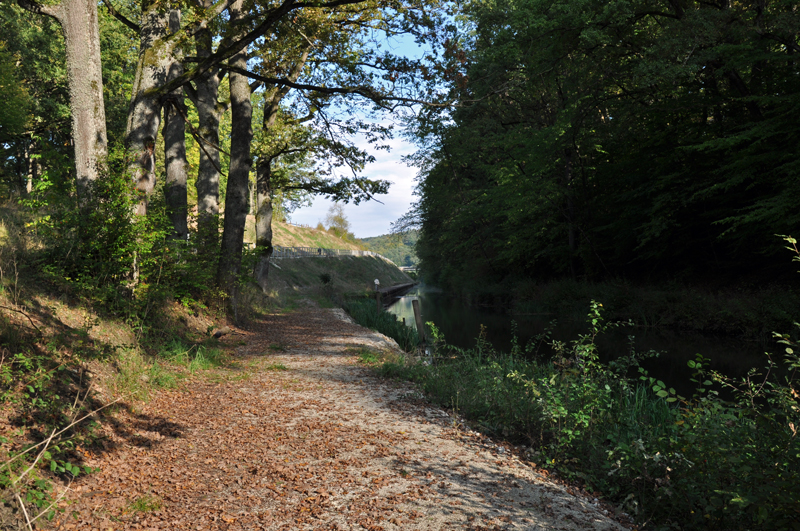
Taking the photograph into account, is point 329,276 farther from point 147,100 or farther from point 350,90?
point 147,100

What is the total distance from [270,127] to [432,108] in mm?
8272

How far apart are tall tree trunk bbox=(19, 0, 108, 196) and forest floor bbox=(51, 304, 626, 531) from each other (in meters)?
4.20

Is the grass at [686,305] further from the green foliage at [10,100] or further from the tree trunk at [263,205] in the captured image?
the green foliage at [10,100]

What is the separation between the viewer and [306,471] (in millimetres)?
4242

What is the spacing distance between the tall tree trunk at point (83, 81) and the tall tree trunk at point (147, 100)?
644 mm

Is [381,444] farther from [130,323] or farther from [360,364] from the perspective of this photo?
[130,323]

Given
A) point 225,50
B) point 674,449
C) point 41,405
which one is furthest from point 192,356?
point 674,449

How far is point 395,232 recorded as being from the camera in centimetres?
3672

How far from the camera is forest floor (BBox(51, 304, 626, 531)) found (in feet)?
11.3

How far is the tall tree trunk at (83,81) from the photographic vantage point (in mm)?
7840

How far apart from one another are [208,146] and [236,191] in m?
2.04

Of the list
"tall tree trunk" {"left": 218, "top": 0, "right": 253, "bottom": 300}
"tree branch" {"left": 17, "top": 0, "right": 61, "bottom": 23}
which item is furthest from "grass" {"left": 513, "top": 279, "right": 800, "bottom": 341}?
"tree branch" {"left": 17, "top": 0, "right": 61, "bottom": 23}

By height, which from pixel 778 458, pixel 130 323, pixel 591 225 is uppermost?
pixel 591 225

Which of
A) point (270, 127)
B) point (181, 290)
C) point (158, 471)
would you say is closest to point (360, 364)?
point (181, 290)
